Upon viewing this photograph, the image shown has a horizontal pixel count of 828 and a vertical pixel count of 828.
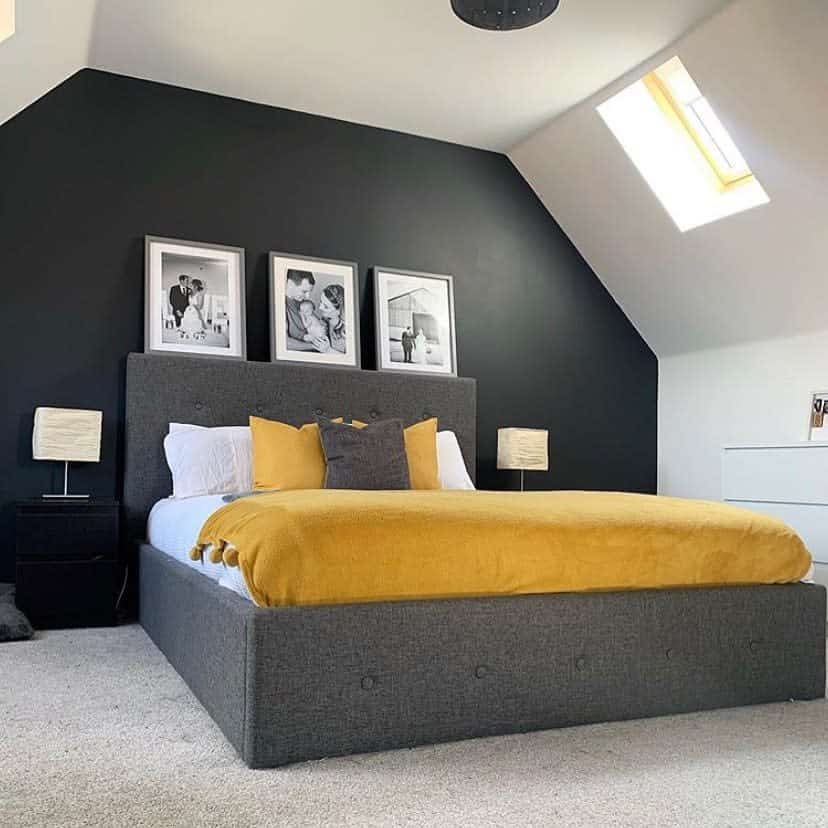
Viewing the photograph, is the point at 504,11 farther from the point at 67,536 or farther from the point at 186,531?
the point at 67,536

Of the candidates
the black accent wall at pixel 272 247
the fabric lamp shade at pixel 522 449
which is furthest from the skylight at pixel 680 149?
the fabric lamp shade at pixel 522 449

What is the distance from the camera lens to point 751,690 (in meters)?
2.87

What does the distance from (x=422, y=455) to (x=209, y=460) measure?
1.05 metres

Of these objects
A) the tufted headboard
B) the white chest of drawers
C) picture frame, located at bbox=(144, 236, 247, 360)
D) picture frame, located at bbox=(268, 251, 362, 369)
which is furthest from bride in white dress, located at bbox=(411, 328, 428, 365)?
the white chest of drawers

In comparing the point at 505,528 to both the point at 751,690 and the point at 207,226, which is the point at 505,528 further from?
the point at 207,226

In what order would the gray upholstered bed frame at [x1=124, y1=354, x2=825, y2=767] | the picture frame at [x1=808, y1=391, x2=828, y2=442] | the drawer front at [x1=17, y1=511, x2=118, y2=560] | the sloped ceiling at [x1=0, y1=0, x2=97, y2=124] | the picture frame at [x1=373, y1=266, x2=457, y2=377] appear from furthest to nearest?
the picture frame at [x1=373, y1=266, x2=457, y2=377]
the picture frame at [x1=808, y1=391, x2=828, y2=442]
the drawer front at [x1=17, y1=511, x2=118, y2=560]
the sloped ceiling at [x1=0, y1=0, x2=97, y2=124]
the gray upholstered bed frame at [x1=124, y1=354, x2=825, y2=767]

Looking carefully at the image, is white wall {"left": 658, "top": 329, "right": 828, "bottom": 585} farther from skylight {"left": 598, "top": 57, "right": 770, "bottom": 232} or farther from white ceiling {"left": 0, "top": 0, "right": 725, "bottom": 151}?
white ceiling {"left": 0, "top": 0, "right": 725, "bottom": 151}

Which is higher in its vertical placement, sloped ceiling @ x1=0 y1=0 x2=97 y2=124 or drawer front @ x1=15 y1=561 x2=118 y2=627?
sloped ceiling @ x1=0 y1=0 x2=97 y2=124

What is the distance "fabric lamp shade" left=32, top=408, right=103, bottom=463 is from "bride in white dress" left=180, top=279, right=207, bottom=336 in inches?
27.5

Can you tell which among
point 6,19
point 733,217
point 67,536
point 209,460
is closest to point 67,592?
point 67,536

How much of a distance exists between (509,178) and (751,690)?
3.83 meters

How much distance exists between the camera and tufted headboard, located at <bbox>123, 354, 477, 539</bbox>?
14.5 ft

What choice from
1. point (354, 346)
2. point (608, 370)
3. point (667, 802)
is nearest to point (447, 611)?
point (667, 802)

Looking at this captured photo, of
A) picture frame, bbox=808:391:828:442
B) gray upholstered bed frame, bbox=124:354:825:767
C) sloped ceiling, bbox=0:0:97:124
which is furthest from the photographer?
picture frame, bbox=808:391:828:442
